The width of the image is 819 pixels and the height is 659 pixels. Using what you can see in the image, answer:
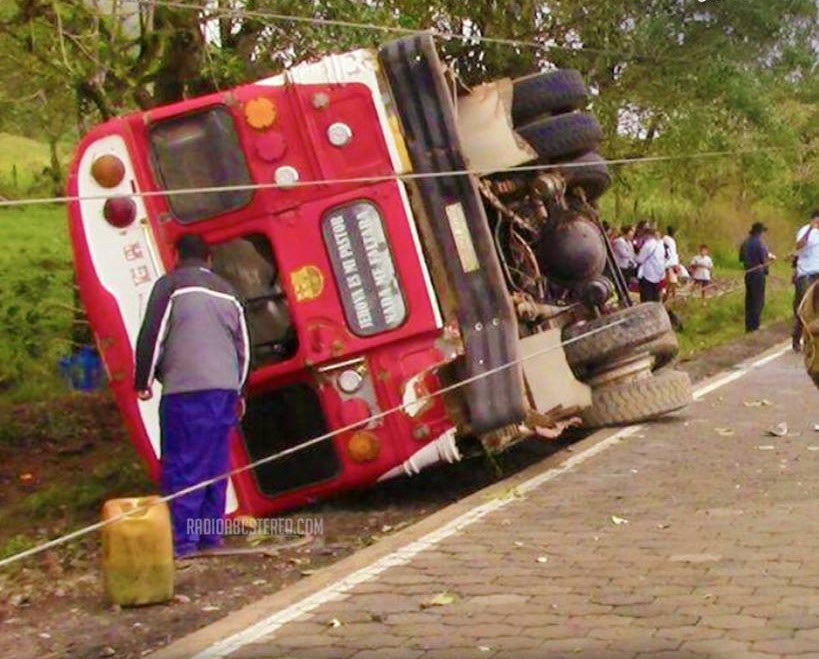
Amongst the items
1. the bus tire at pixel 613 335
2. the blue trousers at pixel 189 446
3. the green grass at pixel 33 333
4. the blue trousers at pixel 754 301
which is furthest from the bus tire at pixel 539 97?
the blue trousers at pixel 754 301

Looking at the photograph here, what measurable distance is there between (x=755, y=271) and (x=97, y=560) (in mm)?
14831

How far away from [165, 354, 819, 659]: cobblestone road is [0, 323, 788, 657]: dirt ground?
2.31 ft

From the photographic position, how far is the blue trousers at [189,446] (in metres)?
8.44

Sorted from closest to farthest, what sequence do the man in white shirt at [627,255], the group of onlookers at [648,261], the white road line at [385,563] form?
the white road line at [385,563]
the man in white shirt at [627,255]
the group of onlookers at [648,261]

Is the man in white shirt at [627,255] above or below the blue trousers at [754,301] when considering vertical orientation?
above

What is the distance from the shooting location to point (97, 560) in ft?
29.4

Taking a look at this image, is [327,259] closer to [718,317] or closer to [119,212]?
[119,212]

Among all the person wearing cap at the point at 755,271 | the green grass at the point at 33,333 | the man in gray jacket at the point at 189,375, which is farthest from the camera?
the person wearing cap at the point at 755,271

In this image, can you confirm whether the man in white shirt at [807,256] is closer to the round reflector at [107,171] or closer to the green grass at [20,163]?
the round reflector at [107,171]

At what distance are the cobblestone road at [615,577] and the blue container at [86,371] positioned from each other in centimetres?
695

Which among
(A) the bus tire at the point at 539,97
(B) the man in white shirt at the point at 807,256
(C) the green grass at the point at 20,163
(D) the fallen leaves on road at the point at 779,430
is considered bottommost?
(D) the fallen leaves on road at the point at 779,430

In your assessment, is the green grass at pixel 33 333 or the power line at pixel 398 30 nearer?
the power line at pixel 398 30

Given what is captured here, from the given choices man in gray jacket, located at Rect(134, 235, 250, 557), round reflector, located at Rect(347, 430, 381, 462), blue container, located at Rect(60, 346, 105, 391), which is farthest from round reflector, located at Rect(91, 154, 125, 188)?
blue container, located at Rect(60, 346, 105, 391)

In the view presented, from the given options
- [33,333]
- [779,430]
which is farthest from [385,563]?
[33,333]
